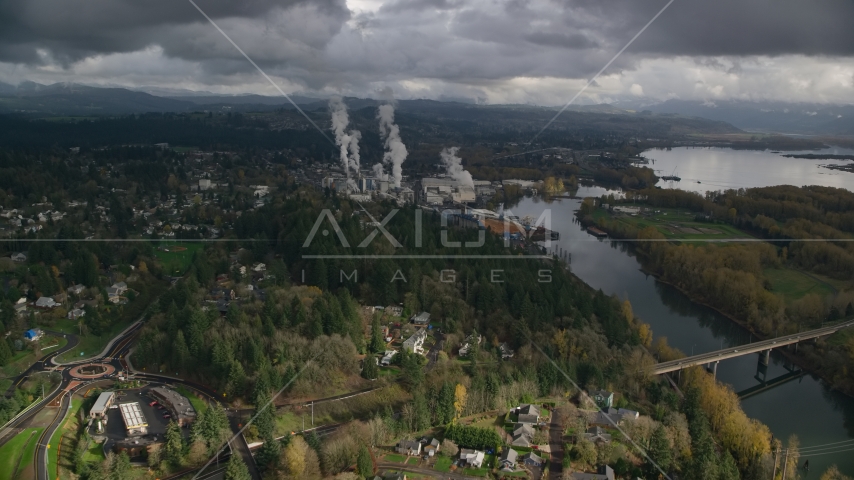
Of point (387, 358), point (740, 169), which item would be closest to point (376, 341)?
point (387, 358)

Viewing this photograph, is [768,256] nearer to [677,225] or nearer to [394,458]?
[677,225]

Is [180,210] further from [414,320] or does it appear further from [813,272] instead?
[813,272]

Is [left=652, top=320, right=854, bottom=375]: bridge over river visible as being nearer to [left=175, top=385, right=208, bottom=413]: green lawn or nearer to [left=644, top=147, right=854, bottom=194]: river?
[left=175, top=385, right=208, bottom=413]: green lawn

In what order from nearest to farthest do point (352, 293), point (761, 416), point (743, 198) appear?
point (761, 416) → point (352, 293) → point (743, 198)

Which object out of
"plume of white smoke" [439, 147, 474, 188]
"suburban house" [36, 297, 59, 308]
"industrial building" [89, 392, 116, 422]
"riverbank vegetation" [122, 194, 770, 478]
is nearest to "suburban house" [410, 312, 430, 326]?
"riverbank vegetation" [122, 194, 770, 478]

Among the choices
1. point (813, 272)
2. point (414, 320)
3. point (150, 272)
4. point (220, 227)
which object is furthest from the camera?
point (220, 227)

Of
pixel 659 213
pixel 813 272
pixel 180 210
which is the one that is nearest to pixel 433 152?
pixel 659 213
